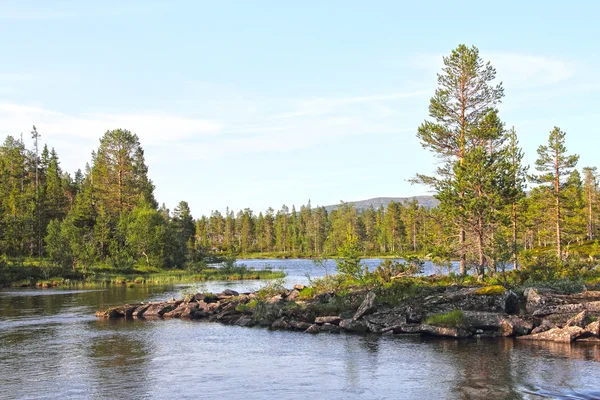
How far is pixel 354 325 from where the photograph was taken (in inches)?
1192

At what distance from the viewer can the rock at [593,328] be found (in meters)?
24.9

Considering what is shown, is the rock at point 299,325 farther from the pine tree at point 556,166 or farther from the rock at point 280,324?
the pine tree at point 556,166

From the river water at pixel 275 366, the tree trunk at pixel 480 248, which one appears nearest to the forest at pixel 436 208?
the tree trunk at pixel 480 248

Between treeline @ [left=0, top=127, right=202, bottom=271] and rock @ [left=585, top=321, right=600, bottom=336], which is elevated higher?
treeline @ [left=0, top=127, right=202, bottom=271]

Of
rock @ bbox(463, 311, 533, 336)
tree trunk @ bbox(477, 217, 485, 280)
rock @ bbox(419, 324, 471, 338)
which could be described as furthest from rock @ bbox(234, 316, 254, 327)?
tree trunk @ bbox(477, 217, 485, 280)

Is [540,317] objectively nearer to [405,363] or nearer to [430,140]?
[405,363]

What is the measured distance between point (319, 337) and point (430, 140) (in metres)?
24.4

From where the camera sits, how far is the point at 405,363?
22000 millimetres

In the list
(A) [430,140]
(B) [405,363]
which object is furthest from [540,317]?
(A) [430,140]

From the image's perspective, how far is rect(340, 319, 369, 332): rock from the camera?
30109mm

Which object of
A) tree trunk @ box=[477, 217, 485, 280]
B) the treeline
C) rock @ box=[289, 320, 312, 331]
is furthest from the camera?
the treeline

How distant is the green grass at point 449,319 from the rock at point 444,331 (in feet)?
0.97

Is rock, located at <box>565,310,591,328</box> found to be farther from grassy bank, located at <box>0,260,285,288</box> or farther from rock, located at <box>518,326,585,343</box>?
grassy bank, located at <box>0,260,285,288</box>

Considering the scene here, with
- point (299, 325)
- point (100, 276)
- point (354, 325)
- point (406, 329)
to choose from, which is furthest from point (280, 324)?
point (100, 276)
